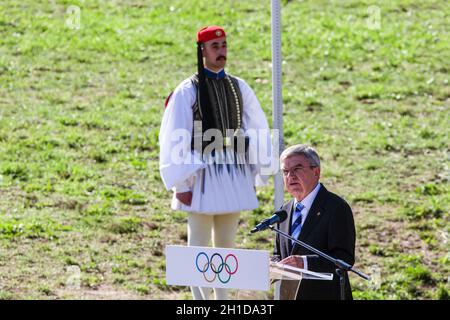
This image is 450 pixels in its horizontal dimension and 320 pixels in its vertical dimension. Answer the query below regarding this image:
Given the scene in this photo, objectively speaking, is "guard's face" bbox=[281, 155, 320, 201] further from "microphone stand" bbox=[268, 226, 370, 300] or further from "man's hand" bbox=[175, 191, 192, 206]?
"man's hand" bbox=[175, 191, 192, 206]

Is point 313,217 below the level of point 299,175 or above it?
below

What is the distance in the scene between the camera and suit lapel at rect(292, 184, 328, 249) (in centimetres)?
629

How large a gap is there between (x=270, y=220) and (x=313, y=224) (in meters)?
0.41

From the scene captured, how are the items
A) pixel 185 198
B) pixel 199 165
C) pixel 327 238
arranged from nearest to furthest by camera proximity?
1. pixel 327 238
2. pixel 199 165
3. pixel 185 198

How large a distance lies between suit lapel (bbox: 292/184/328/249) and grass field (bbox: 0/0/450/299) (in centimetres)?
292

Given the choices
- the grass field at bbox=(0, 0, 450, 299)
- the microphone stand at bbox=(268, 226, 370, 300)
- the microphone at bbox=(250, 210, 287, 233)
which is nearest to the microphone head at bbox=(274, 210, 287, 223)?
the microphone at bbox=(250, 210, 287, 233)

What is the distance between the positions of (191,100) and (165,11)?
6971mm

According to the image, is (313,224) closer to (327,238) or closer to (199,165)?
(327,238)

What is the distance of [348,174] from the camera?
1118cm

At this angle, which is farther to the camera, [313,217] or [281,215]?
[313,217]

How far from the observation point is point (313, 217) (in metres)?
6.31

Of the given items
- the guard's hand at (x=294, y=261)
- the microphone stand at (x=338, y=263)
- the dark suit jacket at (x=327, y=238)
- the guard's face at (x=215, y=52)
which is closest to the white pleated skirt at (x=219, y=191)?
the guard's face at (x=215, y=52)

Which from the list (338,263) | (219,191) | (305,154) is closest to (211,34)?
(219,191)

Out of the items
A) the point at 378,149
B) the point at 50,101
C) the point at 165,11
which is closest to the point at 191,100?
the point at 378,149
